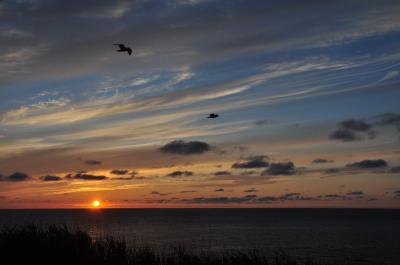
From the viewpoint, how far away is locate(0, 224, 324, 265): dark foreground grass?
18328 millimetres

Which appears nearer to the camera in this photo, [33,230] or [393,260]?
[33,230]

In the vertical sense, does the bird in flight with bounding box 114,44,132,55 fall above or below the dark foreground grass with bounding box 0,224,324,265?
above

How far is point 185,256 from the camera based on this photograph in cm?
1883

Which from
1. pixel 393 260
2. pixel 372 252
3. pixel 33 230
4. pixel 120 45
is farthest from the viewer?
pixel 372 252

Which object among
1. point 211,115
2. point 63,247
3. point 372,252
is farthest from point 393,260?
point 63,247

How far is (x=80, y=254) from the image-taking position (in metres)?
18.7

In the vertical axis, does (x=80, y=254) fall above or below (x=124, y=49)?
below

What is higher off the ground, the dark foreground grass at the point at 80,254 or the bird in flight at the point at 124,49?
the bird in flight at the point at 124,49

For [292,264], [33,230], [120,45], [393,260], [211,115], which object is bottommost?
[393,260]

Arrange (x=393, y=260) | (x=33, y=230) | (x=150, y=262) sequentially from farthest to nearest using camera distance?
(x=393, y=260), (x=33, y=230), (x=150, y=262)

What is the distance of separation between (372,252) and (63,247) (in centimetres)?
5967

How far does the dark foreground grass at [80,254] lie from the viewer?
18328 millimetres

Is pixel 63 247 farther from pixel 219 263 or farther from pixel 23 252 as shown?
pixel 219 263

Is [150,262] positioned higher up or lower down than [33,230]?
lower down
